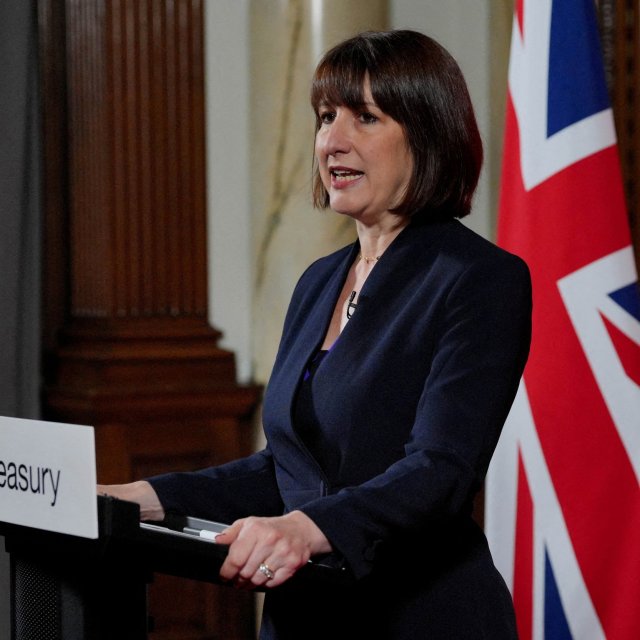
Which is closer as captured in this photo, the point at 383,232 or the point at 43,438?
the point at 43,438

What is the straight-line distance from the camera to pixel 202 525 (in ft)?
4.25

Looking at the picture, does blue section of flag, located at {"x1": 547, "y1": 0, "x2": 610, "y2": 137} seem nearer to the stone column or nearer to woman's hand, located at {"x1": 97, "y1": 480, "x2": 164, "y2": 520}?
the stone column

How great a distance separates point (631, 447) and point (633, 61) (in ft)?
4.61

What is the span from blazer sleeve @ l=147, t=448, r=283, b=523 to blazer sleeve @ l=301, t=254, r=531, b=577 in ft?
1.00

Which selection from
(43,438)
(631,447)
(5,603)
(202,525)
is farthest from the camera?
(5,603)

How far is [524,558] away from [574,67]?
115 cm

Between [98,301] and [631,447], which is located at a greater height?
[98,301]

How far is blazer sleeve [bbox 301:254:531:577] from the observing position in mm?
1282

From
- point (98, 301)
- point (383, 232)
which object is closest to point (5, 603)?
point (98, 301)

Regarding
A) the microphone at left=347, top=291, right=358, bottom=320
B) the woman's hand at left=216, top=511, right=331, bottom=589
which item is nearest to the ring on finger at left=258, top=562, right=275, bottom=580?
the woman's hand at left=216, top=511, right=331, bottom=589

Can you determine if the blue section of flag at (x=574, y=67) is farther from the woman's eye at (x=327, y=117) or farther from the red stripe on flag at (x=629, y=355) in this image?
the woman's eye at (x=327, y=117)

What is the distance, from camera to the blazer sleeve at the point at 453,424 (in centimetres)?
128

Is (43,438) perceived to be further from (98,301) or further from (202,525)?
(98,301)

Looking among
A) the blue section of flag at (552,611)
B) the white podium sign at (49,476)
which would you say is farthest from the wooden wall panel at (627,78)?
the white podium sign at (49,476)
